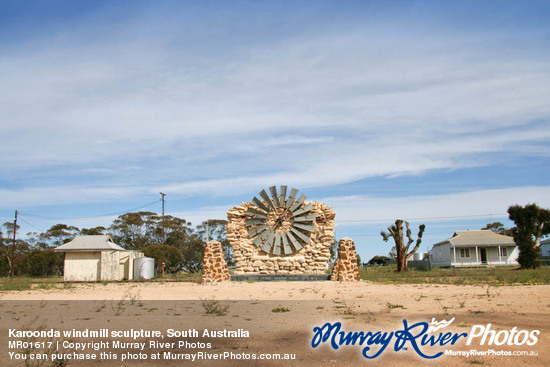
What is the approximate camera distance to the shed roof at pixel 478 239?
42094mm

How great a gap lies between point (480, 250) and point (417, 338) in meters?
41.1

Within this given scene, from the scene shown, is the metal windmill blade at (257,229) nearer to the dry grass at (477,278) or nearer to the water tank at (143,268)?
the dry grass at (477,278)

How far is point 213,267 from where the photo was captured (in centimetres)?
1783

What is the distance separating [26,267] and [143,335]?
36345 mm

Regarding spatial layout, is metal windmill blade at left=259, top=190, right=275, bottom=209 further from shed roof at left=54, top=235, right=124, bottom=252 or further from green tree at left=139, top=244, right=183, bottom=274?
green tree at left=139, top=244, right=183, bottom=274

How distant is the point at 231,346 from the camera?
20.4 ft

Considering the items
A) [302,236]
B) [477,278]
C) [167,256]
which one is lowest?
[477,278]

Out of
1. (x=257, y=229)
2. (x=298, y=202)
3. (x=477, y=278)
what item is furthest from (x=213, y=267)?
(x=477, y=278)

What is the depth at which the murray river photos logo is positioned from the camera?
6039 mm

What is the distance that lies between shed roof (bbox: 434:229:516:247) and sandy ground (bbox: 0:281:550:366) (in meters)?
32.4

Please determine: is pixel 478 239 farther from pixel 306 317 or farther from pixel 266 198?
pixel 306 317

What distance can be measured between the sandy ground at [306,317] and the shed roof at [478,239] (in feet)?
106

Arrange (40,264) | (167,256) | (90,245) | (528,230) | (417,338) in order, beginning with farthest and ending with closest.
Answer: (167,256), (40,264), (528,230), (90,245), (417,338)

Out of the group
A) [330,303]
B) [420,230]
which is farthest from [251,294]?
[420,230]
